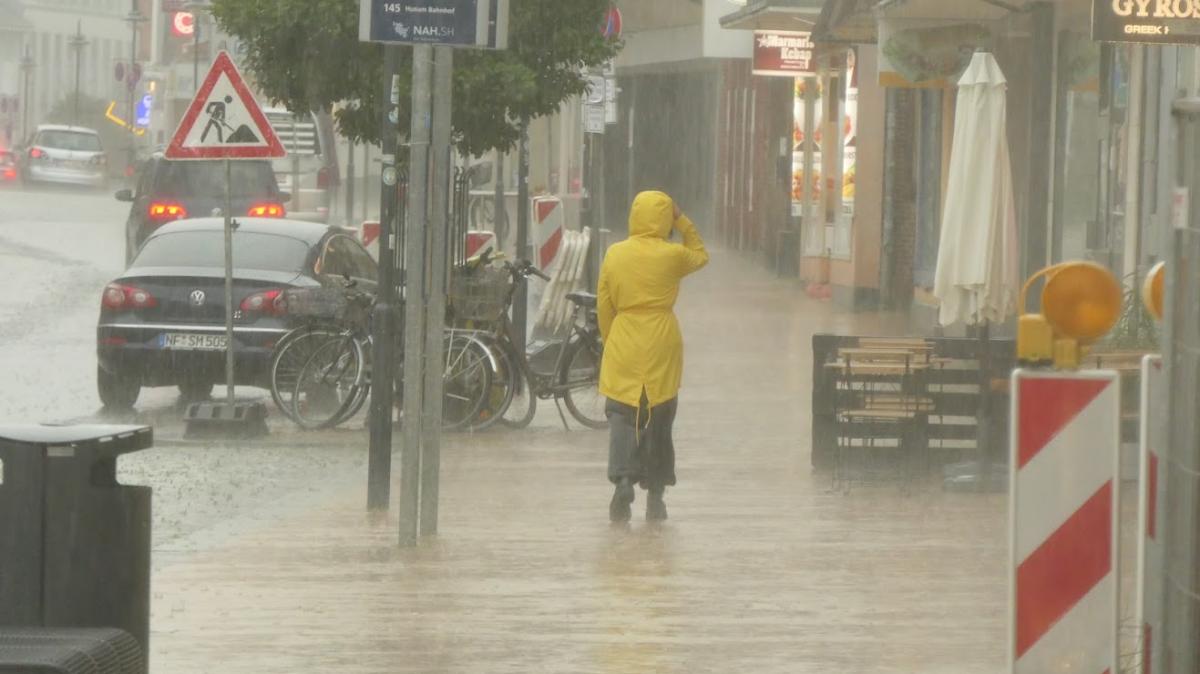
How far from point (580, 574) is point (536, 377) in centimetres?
633

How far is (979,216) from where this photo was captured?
13.2 metres

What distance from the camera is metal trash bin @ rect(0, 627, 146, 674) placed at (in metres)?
4.38

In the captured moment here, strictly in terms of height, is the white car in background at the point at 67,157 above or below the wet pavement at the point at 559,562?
above

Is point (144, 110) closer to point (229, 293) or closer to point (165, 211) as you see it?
point (165, 211)

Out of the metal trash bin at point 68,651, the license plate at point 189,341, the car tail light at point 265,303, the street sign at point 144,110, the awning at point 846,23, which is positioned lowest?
the metal trash bin at point 68,651

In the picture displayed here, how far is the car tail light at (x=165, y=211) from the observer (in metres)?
27.7

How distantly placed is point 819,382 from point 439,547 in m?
3.53

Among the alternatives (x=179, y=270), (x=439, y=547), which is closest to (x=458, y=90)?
(x=179, y=270)

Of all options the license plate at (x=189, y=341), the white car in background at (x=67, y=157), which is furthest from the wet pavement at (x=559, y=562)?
the white car in background at (x=67, y=157)

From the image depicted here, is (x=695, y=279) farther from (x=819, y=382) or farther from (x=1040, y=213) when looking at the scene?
(x=819, y=382)

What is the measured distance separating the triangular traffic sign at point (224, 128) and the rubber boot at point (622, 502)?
5094mm

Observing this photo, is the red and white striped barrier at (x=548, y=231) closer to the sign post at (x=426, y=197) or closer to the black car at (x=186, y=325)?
the black car at (x=186, y=325)

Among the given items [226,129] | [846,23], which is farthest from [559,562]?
[846,23]

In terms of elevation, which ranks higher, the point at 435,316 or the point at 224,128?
the point at 224,128
